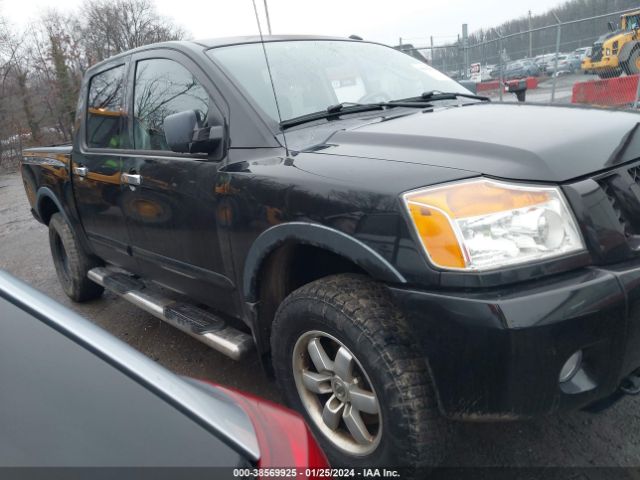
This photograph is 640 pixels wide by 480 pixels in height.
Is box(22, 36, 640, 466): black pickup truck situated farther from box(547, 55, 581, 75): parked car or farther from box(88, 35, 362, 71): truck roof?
box(547, 55, 581, 75): parked car

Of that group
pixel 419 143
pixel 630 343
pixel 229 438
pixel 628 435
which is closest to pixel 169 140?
pixel 419 143

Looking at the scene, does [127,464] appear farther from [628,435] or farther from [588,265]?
[628,435]

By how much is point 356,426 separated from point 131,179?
203 cm

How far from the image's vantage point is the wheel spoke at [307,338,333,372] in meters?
2.11

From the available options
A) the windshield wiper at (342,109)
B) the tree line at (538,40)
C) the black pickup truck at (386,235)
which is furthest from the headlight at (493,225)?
the tree line at (538,40)

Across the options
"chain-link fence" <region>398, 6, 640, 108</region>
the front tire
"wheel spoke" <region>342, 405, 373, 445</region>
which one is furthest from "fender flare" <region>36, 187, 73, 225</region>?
"chain-link fence" <region>398, 6, 640, 108</region>

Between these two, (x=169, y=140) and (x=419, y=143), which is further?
(x=169, y=140)

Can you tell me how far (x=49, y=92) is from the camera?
26.8 m

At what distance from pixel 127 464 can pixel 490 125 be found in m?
1.85

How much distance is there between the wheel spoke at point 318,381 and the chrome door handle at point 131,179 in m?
1.63

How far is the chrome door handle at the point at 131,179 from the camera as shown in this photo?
10.2 ft

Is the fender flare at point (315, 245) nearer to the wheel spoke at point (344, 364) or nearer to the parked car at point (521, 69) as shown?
the wheel spoke at point (344, 364)

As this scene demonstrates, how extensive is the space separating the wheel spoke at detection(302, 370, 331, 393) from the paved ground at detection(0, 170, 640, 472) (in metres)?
0.54

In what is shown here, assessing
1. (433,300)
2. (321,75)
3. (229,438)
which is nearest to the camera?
(229,438)
